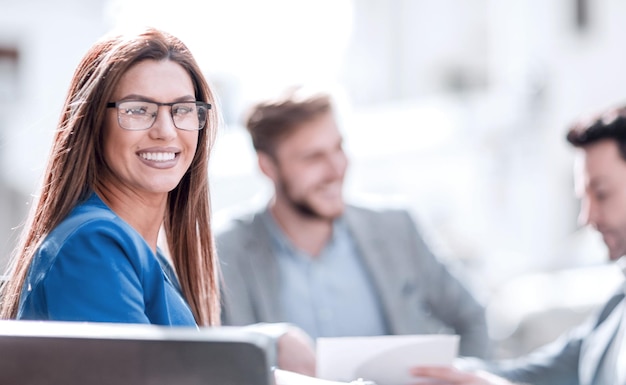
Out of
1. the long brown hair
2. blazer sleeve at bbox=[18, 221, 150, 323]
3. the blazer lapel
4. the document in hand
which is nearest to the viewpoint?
blazer sleeve at bbox=[18, 221, 150, 323]

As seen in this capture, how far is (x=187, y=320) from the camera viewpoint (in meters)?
1.84

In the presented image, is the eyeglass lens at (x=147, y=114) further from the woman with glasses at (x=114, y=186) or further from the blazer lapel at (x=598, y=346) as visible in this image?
the blazer lapel at (x=598, y=346)

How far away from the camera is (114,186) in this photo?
75.3 inches

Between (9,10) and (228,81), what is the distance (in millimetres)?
5484

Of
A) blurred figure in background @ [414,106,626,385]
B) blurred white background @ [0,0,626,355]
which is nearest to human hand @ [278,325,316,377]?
blurred figure in background @ [414,106,626,385]

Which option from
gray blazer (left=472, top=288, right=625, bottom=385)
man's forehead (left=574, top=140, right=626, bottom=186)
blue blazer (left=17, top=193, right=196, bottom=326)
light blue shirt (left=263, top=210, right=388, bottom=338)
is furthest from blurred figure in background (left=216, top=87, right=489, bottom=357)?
blue blazer (left=17, top=193, right=196, bottom=326)

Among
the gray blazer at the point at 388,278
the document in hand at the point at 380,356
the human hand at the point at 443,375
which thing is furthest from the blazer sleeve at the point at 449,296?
the document in hand at the point at 380,356

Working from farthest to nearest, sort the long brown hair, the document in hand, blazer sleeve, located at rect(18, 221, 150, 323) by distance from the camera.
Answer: the document in hand < the long brown hair < blazer sleeve, located at rect(18, 221, 150, 323)

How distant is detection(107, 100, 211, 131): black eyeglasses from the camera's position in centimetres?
184

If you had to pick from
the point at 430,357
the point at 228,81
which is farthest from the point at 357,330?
the point at 228,81

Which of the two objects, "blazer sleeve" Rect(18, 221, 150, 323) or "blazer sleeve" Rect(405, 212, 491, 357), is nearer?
"blazer sleeve" Rect(18, 221, 150, 323)

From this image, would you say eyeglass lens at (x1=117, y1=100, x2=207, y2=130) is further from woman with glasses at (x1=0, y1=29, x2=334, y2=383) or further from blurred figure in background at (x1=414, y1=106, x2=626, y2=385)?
blurred figure in background at (x1=414, y1=106, x2=626, y2=385)

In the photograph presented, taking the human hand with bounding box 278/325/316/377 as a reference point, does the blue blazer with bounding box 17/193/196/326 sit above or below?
above

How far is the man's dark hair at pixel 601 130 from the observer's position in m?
3.41
